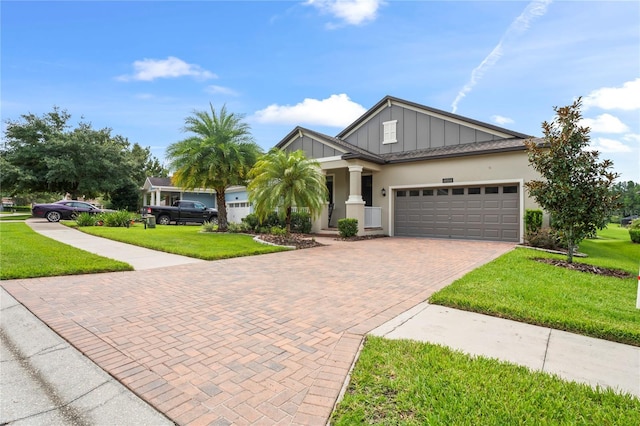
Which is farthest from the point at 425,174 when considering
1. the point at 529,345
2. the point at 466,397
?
the point at 466,397

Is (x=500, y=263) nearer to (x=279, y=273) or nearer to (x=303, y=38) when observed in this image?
(x=279, y=273)

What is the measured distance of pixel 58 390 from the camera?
2.66 meters

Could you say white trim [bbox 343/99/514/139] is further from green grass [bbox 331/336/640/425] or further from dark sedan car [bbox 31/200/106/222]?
dark sedan car [bbox 31/200/106/222]

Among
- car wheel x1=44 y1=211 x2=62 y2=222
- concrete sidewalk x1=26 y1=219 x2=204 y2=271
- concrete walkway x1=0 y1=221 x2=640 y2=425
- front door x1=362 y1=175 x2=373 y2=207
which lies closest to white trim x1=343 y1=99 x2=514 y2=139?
front door x1=362 y1=175 x2=373 y2=207

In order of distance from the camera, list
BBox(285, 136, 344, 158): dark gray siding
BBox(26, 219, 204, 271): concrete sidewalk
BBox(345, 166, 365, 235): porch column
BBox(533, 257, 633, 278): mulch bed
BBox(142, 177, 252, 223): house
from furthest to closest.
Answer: BBox(142, 177, 252, 223): house → BBox(285, 136, 344, 158): dark gray siding → BBox(345, 166, 365, 235): porch column → BBox(26, 219, 204, 271): concrete sidewalk → BBox(533, 257, 633, 278): mulch bed

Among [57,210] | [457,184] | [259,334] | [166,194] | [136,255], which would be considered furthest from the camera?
[166,194]

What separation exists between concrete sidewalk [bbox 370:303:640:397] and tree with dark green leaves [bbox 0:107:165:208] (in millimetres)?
31137

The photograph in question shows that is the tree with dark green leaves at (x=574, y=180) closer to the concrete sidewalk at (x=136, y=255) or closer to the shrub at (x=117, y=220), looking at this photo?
the concrete sidewalk at (x=136, y=255)

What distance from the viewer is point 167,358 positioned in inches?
123

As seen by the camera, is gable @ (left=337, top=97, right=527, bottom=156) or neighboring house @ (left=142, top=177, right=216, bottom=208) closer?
gable @ (left=337, top=97, right=527, bottom=156)

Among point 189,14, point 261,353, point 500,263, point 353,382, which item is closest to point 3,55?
point 189,14

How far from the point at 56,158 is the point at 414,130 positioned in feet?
92.3

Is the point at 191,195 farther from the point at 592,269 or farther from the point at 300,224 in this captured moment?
the point at 592,269

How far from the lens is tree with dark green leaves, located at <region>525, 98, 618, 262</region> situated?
315 inches
